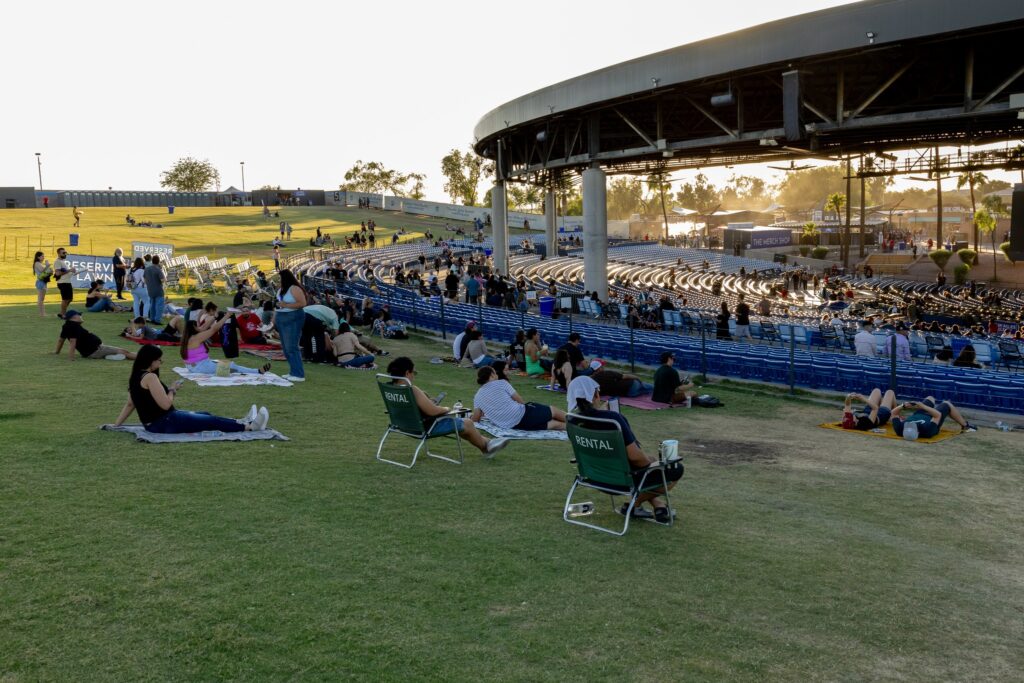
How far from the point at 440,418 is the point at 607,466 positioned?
8.64ft

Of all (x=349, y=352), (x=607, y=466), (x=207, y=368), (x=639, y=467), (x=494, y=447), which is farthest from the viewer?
(x=349, y=352)

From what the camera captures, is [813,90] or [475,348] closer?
[475,348]

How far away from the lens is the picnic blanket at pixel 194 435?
9547 millimetres

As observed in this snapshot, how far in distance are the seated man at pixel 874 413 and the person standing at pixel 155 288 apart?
14711 mm

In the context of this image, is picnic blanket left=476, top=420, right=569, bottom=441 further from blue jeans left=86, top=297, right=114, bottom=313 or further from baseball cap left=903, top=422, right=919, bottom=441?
blue jeans left=86, top=297, right=114, bottom=313

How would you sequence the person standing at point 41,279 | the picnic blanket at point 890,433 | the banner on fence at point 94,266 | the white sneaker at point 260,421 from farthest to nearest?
1. the banner on fence at point 94,266
2. the person standing at point 41,279
3. the picnic blanket at point 890,433
4. the white sneaker at point 260,421

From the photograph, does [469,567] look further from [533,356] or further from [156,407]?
[533,356]

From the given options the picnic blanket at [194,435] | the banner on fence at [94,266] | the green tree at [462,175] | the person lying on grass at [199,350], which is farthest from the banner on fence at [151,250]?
the green tree at [462,175]

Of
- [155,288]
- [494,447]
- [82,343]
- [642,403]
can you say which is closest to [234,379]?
[82,343]

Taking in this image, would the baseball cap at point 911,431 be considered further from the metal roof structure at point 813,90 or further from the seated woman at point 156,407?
the metal roof structure at point 813,90

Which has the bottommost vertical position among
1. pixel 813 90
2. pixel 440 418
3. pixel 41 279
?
pixel 440 418

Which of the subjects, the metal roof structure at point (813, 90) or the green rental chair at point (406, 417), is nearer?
the green rental chair at point (406, 417)

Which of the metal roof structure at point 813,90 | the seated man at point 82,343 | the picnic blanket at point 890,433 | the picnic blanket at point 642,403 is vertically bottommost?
the picnic blanket at point 890,433

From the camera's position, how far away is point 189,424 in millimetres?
9797
